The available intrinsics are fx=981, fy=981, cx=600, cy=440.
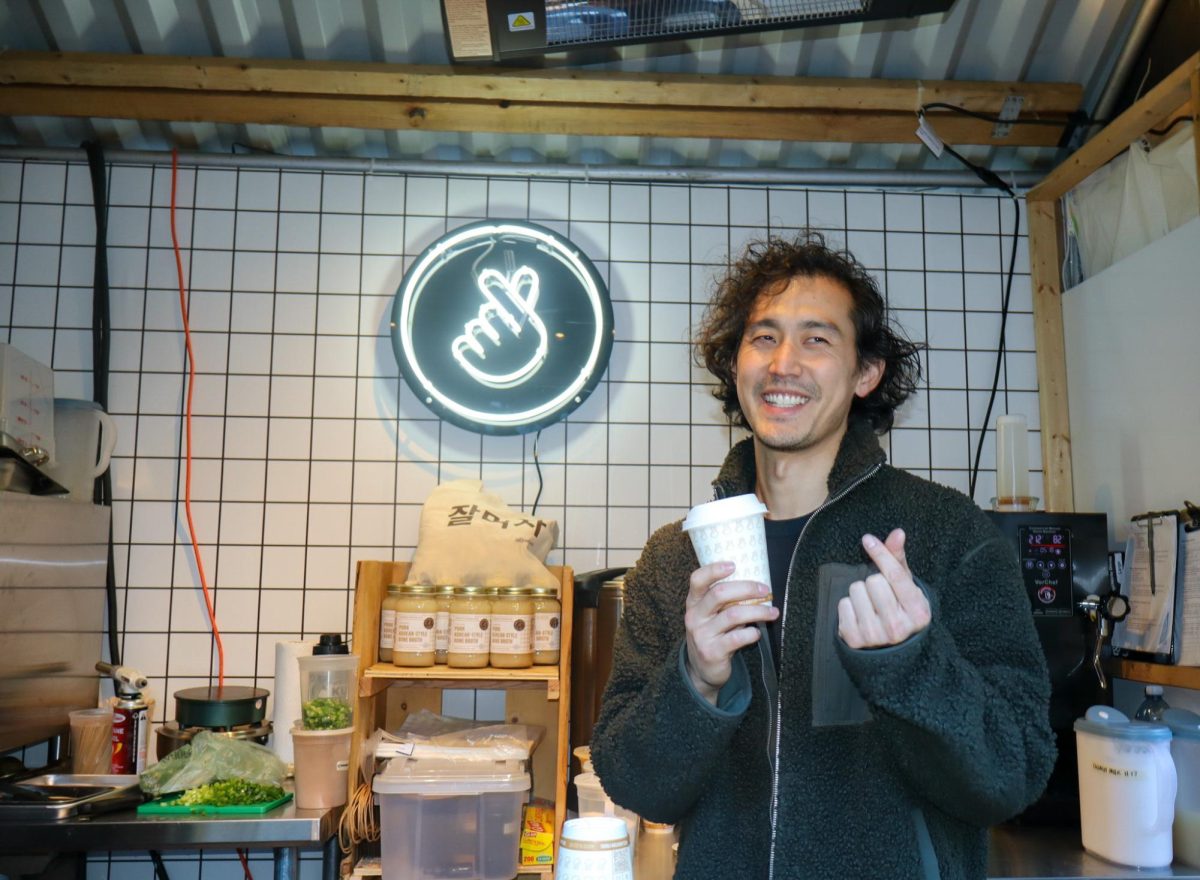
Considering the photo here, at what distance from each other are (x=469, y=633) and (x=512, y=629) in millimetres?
113

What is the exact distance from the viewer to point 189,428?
124 inches

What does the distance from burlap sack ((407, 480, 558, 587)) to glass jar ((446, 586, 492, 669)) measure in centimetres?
9

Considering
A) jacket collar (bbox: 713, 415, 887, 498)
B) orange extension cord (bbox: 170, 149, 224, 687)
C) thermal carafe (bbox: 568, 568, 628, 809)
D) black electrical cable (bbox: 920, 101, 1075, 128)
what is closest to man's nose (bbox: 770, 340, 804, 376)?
jacket collar (bbox: 713, 415, 887, 498)

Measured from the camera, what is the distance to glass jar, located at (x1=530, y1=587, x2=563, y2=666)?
104 inches

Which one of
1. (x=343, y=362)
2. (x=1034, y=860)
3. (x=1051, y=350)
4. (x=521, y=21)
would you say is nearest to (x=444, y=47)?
(x=521, y=21)

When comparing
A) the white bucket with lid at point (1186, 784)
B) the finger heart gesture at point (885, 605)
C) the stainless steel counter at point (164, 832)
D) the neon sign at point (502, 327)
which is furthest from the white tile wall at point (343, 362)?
the finger heart gesture at point (885, 605)

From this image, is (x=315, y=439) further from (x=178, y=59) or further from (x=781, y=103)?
(x=781, y=103)

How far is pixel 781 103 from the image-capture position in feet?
9.81

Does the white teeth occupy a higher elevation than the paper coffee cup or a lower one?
higher

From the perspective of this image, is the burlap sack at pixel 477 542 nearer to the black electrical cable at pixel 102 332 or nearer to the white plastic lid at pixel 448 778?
the white plastic lid at pixel 448 778

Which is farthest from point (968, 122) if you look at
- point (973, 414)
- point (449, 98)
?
point (449, 98)

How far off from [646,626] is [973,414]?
2.12 metres

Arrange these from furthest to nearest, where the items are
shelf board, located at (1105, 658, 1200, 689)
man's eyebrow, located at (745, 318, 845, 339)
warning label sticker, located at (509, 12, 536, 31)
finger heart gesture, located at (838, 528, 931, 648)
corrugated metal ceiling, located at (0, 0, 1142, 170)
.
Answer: corrugated metal ceiling, located at (0, 0, 1142, 170), warning label sticker, located at (509, 12, 536, 31), shelf board, located at (1105, 658, 1200, 689), man's eyebrow, located at (745, 318, 845, 339), finger heart gesture, located at (838, 528, 931, 648)

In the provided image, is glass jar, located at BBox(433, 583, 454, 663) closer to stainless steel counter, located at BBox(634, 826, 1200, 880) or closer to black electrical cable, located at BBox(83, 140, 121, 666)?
stainless steel counter, located at BBox(634, 826, 1200, 880)
